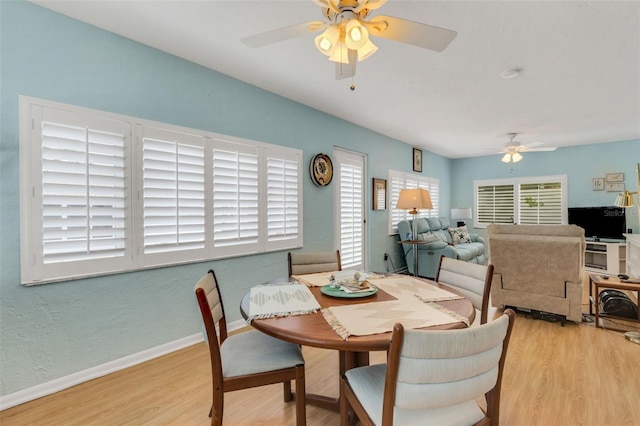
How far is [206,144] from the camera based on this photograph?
2.69 m

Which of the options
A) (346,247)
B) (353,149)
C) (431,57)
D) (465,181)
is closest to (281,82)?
(431,57)

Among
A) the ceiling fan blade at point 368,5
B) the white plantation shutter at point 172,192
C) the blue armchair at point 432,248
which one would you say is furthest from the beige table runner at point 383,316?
the blue armchair at point 432,248

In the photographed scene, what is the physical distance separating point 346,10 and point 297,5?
65 centimetres

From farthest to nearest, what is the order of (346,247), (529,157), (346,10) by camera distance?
1. (529,157)
2. (346,247)
3. (346,10)

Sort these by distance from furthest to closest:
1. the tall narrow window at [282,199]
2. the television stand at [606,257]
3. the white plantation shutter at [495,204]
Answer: the white plantation shutter at [495,204] < the television stand at [606,257] < the tall narrow window at [282,199]

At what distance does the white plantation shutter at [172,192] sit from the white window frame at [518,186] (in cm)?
663

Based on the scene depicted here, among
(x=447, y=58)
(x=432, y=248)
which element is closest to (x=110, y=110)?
(x=447, y=58)

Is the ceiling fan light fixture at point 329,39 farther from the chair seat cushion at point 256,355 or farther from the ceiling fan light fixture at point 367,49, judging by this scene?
the chair seat cushion at point 256,355

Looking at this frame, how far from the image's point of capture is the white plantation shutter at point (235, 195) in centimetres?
278

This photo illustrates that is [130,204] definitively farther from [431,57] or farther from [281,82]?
[431,57]

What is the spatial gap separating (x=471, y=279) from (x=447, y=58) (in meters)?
1.86

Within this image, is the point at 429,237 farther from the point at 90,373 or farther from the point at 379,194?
the point at 90,373

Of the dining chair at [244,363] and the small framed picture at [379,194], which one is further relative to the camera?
the small framed picture at [379,194]

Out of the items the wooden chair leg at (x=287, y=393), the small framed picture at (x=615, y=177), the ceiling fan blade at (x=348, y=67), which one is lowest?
the wooden chair leg at (x=287, y=393)
